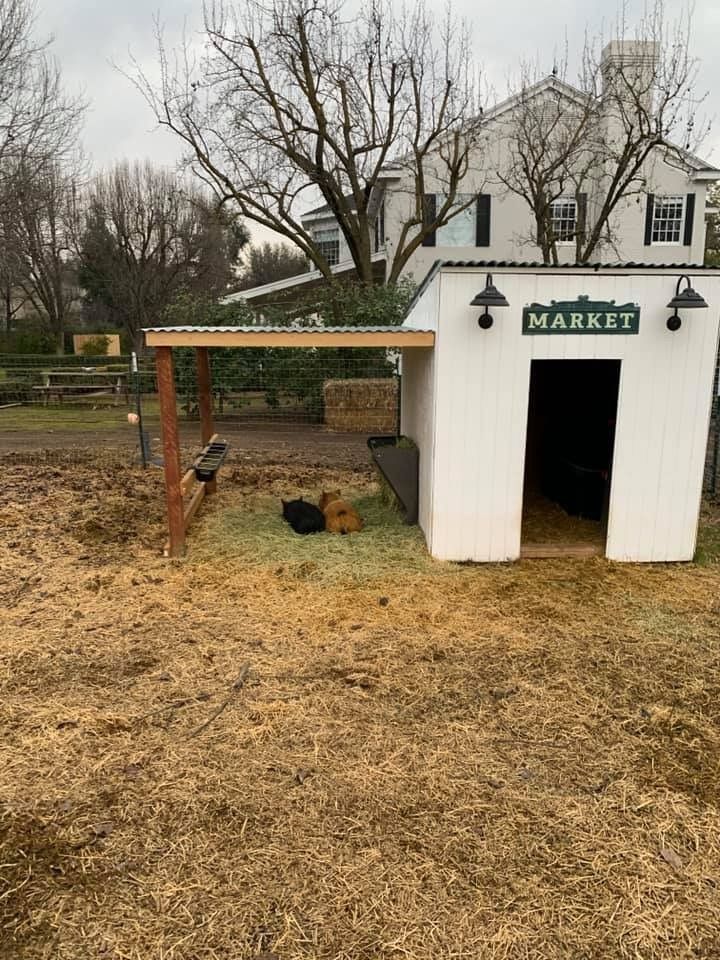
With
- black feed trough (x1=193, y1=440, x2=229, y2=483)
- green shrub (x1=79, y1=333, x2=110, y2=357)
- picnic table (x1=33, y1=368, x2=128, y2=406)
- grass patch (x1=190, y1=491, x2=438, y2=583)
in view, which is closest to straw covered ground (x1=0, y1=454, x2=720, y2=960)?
grass patch (x1=190, y1=491, x2=438, y2=583)

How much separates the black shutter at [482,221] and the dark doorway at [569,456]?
34.4 feet

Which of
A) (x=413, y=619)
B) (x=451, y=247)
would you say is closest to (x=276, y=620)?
(x=413, y=619)

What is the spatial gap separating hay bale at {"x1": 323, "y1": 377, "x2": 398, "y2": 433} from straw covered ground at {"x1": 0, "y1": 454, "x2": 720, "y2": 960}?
25.9 ft

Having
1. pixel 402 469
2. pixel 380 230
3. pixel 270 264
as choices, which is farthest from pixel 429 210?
pixel 270 264

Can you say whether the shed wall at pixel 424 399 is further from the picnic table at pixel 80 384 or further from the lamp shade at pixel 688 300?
the picnic table at pixel 80 384

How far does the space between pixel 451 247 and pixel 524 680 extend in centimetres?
1561

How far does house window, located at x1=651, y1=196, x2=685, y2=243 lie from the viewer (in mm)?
17375

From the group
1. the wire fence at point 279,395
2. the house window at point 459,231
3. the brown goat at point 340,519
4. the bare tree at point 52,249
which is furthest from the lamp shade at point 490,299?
the bare tree at point 52,249

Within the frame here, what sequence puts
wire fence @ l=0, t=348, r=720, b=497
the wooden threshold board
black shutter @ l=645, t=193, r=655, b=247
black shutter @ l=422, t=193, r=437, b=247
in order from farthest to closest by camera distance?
black shutter @ l=645, t=193, r=655, b=247, black shutter @ l=422, t=193, r=437, b=247, wire fence @ l=0, t=348, r=720, b=497, the wooden threshold board

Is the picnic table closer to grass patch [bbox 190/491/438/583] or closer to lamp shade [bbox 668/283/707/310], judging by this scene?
grass patch [bbox 190/491/438/583]

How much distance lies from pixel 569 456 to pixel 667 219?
42.6 feet

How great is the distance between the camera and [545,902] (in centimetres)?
237

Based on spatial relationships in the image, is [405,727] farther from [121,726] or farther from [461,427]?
[461,427]

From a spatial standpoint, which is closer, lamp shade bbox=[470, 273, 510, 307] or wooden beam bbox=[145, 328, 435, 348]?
lamp shade bbox=[470, 273, 510, 307]
